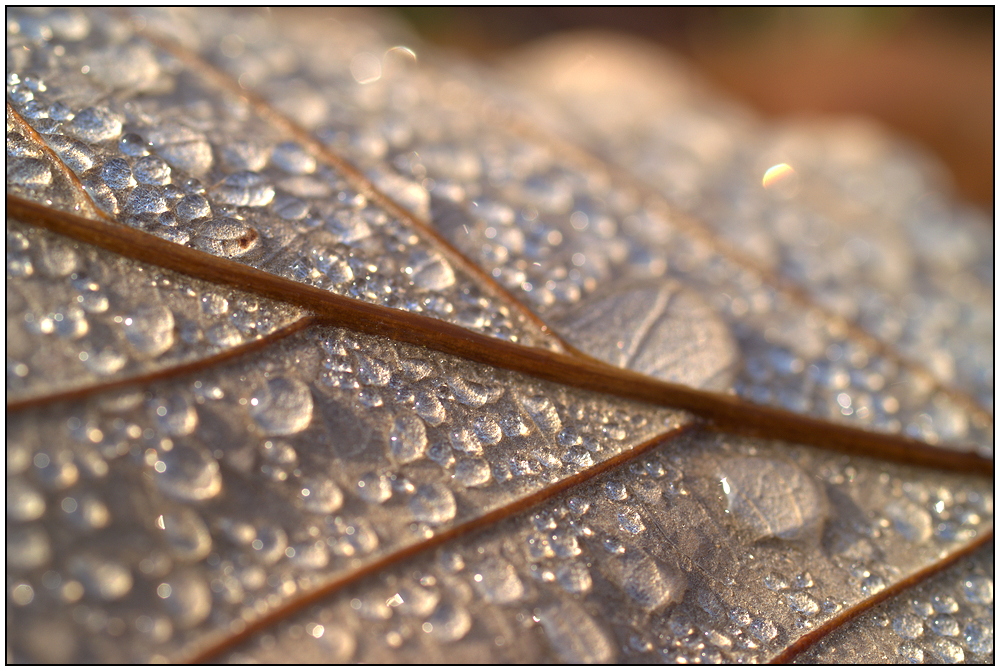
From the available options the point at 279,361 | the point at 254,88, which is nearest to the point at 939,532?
the point at 279,361

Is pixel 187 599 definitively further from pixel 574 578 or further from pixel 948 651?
pixel 948 651

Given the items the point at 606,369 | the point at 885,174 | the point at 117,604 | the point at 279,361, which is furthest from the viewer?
the point at 885,174

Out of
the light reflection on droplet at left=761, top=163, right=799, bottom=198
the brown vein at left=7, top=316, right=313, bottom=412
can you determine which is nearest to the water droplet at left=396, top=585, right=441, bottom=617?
the brown vein at left=7, top=316, right=313, bottom=412

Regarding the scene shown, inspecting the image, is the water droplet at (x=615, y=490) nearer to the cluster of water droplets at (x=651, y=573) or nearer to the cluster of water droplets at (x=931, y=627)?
the cluster of water droplets at (x=651, y=573)

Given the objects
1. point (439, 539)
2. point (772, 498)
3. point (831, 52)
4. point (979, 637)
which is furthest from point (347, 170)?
point (831, 52)

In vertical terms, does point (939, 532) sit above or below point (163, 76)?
below

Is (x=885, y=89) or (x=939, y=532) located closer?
(x=939, y=532)

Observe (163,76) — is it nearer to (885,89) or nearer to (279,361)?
(279,361)

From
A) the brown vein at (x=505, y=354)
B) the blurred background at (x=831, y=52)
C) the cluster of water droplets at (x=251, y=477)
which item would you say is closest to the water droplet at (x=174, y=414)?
the cluster of water droplets at (x=251, y=477)

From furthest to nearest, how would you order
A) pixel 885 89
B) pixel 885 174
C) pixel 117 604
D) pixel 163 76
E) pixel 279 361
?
1. pixel 885 89
2. pixel 885 174
3. pixel 163 76
4. pixel 279 361
5. pixel 117 604
